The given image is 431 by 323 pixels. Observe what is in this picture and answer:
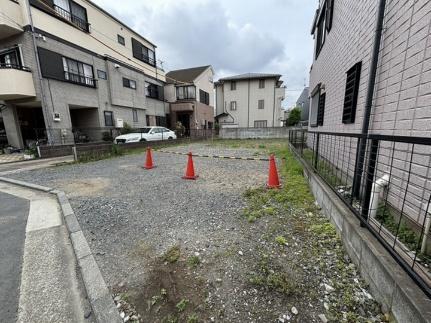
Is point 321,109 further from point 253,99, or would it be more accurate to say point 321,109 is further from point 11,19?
point 253,99

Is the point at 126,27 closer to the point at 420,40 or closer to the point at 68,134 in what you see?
the point at 68,134

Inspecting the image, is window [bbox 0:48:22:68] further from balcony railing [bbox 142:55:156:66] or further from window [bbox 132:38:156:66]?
balcony railing [bbox 142:55:156:66]

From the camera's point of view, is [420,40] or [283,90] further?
[283,90]

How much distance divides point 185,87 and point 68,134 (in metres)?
13.0

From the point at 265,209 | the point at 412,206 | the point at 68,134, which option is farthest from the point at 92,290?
the point at 68,134

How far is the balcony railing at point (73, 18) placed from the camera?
10755 mm

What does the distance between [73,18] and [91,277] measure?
1530 centimetres

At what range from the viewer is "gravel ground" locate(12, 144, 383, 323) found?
156 cm

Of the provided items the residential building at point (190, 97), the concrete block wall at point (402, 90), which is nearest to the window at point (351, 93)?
the concrete block wall at point (402, 90)

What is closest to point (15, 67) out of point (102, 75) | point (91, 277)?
point (102, 75)

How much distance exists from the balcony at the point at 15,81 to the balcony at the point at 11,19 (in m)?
1.51

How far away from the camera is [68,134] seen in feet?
35.1

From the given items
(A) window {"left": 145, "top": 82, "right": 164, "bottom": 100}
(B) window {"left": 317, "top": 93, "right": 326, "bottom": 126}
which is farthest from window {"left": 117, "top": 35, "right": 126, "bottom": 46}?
(B) window {"left": 317, "top": 93, "right": 326, "bottom": 126}

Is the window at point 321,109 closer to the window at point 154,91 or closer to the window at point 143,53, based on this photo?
the window at point 154,91
